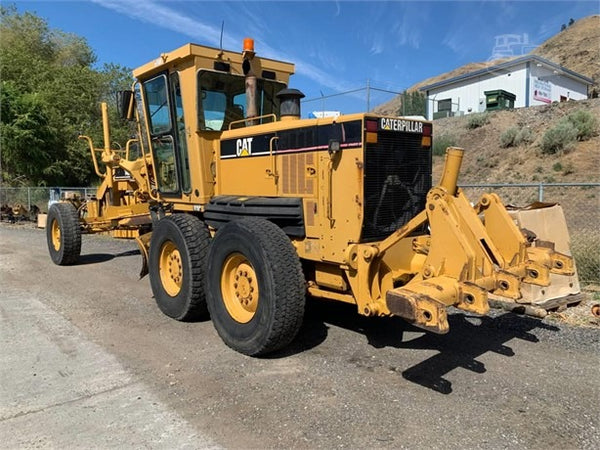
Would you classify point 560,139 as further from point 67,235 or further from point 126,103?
point 67,235

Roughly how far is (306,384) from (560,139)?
793 inches

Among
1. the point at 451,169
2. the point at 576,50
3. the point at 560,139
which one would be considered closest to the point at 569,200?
the point at 560,139

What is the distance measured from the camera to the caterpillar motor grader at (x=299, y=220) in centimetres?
405

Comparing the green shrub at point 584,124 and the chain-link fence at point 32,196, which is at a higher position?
the green shrub at point 584,124

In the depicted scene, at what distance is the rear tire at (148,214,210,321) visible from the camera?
18.2 feet

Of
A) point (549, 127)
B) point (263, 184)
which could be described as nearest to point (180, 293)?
point (263, 184)

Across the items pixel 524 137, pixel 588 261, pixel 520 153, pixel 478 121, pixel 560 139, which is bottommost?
pixel 588 261

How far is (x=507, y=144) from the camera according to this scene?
2311 centimetres

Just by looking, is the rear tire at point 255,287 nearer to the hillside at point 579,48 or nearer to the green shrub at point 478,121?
the green shrub at point 478,121

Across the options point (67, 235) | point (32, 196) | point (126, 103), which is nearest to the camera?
point (126, 103)

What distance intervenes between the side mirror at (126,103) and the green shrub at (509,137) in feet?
65.3

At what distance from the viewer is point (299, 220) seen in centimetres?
486

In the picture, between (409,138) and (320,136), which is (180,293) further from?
(409,138)

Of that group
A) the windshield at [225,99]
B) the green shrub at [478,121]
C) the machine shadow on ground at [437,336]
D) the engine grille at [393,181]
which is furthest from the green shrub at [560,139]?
the engine grille at [393,181]
